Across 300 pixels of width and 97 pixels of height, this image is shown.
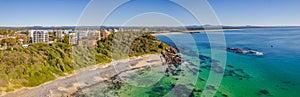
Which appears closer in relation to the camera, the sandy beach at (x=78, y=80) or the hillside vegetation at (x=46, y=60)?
the sandy beach at (x=78, y=80)

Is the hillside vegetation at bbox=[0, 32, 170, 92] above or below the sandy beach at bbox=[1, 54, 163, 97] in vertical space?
above

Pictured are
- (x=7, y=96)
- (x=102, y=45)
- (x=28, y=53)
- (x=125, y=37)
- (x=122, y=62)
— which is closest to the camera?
(x=7, y=96)

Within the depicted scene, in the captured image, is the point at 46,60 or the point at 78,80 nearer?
A: the point at 78,80

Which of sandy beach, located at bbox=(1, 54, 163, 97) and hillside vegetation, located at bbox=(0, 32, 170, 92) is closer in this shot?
sandy beach, located at bbox=(1, 54, 163, 97)

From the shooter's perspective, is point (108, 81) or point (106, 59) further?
point (106, 59)

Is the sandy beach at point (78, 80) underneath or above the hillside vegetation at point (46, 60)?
underneath

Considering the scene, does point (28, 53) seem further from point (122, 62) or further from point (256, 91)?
point (256, 91)

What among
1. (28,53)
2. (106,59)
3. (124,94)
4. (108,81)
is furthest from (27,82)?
(106,59)

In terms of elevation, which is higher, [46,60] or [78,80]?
[46,60]
